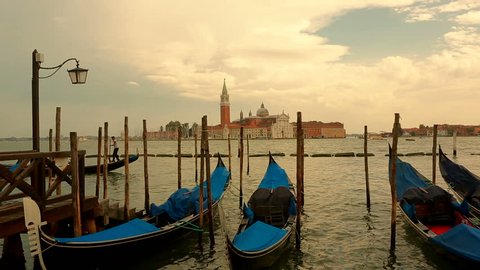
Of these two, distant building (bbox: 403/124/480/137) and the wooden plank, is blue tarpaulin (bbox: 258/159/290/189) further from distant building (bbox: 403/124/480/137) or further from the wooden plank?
distant building (bbox: 403/124/480/137)

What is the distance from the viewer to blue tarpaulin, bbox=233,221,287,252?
6.22 metres

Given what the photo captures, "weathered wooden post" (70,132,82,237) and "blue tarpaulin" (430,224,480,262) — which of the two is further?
"weathered wooden post" (70,132,82,237)

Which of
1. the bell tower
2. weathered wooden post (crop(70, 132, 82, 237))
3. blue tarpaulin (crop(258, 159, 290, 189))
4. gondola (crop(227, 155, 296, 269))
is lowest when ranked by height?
gondola (crop(227, 155, 296, 269))

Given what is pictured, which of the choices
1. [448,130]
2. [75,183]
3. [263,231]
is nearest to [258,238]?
[263,231]

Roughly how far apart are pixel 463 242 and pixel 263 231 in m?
3.06

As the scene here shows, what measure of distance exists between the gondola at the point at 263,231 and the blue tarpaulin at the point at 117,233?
1574mm

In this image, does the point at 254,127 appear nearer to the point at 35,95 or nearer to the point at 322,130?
the point at 322,130

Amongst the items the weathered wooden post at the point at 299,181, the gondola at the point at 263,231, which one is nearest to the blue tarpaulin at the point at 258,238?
the gondola at the point at 263,231

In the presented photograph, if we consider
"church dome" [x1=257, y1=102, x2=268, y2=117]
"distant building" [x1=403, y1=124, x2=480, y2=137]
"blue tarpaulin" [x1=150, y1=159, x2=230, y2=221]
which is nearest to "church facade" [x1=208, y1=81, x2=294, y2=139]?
"church dome" [x1=257, y1=102, x2=268, y2=117]

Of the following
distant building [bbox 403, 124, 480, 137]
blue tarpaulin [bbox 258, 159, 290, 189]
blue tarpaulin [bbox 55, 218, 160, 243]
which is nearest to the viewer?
blue tarpaulin [bbox 55, 218, 160, 243]

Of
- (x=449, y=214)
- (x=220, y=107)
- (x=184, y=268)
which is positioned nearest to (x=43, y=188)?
(x=184, y=268)

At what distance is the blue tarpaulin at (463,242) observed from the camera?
5.63m

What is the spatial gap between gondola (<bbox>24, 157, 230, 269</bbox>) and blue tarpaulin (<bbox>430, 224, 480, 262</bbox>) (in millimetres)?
4562

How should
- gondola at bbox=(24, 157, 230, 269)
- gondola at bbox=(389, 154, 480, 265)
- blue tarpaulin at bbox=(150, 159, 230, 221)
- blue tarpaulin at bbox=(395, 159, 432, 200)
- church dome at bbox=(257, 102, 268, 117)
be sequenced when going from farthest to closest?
1. church dome at bbox=(257, 102, 268, 117)
2. blue tarpaulin at bbox=(395, 159, 432, 200)
3. blue tarpaulin at bbox=(150, 159, 230, 221)
4. gondola at bbox=(389, 154, 480, 265)
5. gondola at bbox=(24, 157, 230, 269)
